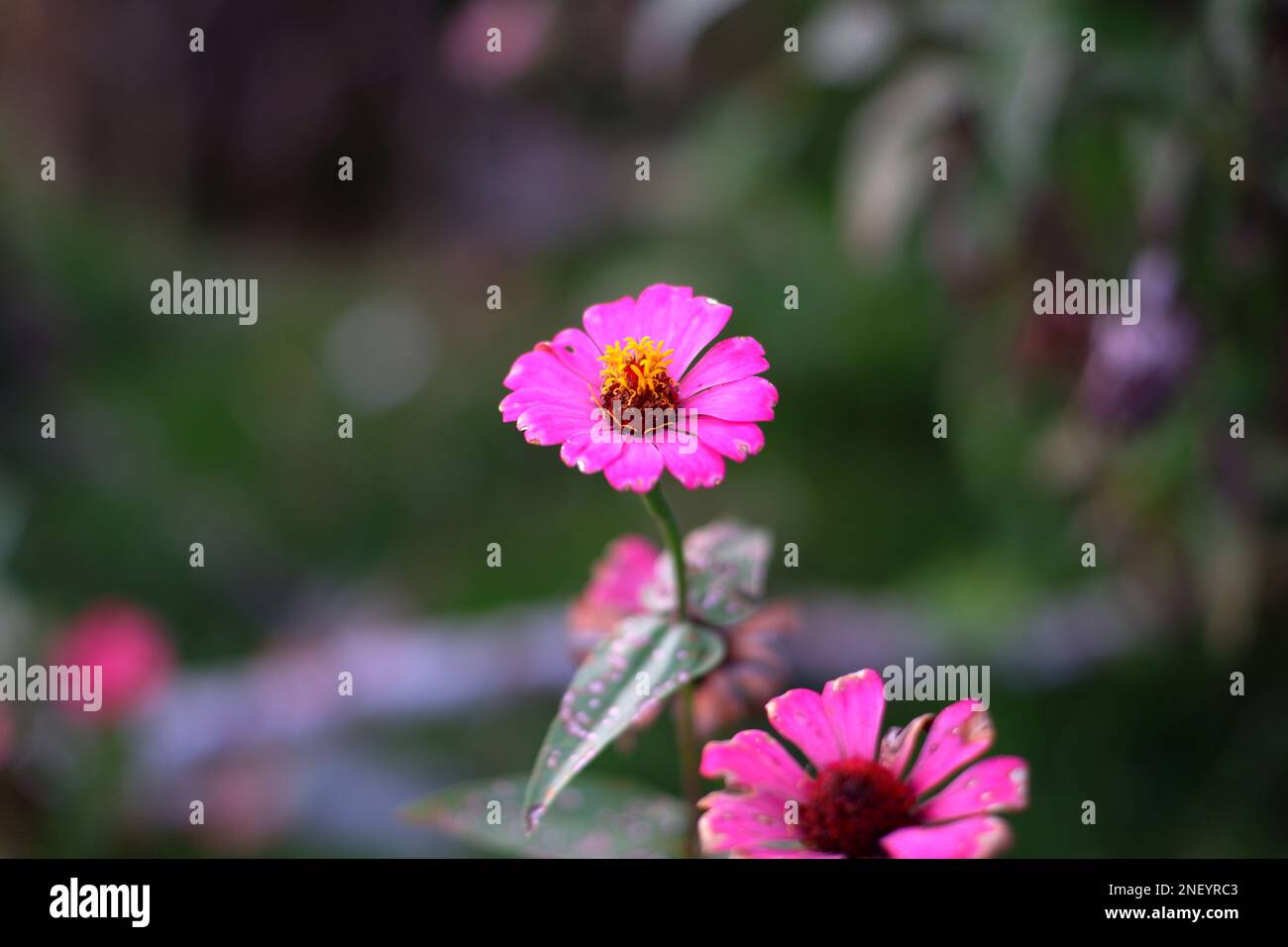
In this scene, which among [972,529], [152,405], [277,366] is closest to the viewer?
[972,529]

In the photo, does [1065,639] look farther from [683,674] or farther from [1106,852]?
[683,674]

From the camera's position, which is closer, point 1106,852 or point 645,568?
point 645,568

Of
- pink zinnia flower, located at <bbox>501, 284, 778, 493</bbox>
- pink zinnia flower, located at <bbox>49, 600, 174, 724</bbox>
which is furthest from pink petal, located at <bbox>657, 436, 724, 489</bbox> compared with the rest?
pink zinnia flower, located at <bbox>49, 600, 174, 724</bbox>

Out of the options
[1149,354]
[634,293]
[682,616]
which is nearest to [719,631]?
[682,616]

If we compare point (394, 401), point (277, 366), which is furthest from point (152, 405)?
point (394, 401)

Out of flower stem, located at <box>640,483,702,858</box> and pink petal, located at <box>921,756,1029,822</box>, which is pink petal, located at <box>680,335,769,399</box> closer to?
flower stem, located at <box>640,483,702,858</box>

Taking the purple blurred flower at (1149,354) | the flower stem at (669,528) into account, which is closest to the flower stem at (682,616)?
the flower stem at (669,528)
